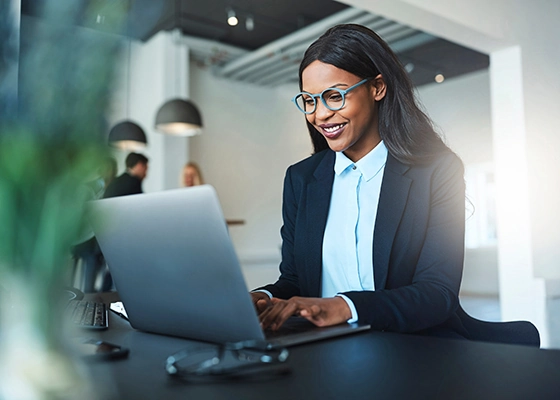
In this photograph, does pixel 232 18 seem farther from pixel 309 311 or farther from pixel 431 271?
pixel 309 311

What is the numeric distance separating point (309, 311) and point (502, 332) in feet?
A: 1.95

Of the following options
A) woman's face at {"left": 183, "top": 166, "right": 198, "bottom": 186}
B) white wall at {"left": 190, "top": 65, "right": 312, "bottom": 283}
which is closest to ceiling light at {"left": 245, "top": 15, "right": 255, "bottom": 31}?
white wall at {"left": 190, "top": 65, "right": 312, "bottom": 283}

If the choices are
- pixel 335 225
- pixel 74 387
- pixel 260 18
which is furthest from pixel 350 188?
pixel 260 18

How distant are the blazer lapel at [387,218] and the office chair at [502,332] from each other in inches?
8.1

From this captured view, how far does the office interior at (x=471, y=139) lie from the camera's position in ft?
13.9

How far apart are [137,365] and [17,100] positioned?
1.60 ft

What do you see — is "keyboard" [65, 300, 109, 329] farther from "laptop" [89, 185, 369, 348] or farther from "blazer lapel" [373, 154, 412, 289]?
"blazer lapel" [373, 154, 412, 289]

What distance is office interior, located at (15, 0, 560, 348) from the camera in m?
4.22

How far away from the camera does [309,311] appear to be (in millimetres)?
895


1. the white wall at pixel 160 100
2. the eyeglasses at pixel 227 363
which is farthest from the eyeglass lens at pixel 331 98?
the white wall at pixel 160 100

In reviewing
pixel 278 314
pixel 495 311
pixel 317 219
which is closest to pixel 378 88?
pixel 317 219

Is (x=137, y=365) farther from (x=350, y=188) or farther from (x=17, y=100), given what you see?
(x=350, y=188)

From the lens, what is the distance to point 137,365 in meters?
0.68

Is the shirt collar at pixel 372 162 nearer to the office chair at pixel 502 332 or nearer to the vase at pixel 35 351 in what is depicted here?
the office chair at pixel 502 332
